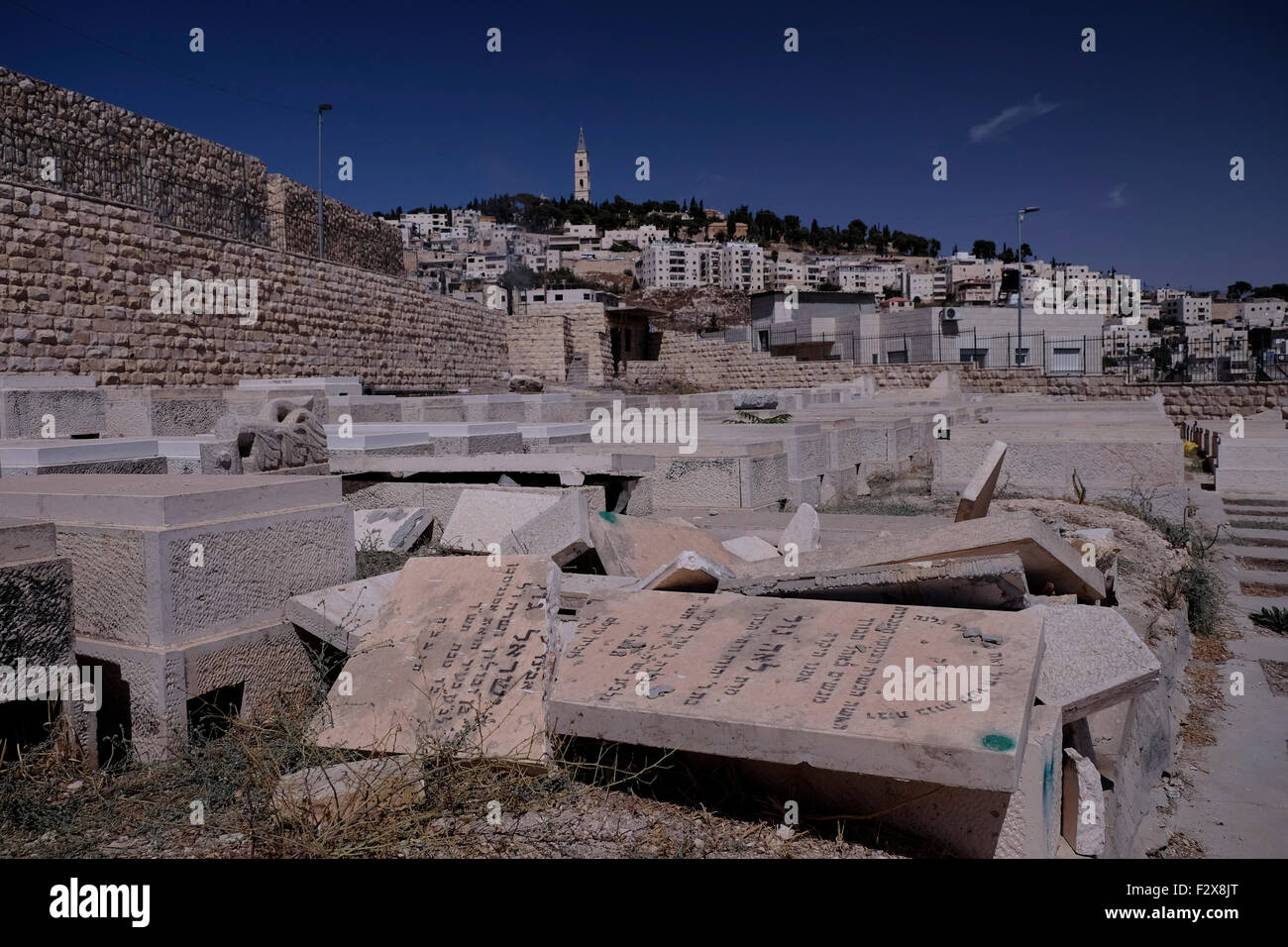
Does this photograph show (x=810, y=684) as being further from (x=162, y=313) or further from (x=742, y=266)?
(x=742, y=266)

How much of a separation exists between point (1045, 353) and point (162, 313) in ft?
91.1

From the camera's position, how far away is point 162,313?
14164 millimetres

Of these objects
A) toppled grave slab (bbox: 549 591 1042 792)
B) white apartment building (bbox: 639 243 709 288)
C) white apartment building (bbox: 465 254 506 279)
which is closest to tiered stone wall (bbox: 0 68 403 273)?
toppled grave slab (bbox: 549 591 1042 792)

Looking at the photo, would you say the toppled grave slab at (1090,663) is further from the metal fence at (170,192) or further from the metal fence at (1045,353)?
the metal fence at (1045,353)

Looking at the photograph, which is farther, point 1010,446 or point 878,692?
point 1010,446

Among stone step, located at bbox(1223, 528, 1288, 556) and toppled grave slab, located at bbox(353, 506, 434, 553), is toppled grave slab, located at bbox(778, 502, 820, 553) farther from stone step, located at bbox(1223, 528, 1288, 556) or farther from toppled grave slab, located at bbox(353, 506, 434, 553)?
stone step, located at bbox(1223, 528, 1288, 556)

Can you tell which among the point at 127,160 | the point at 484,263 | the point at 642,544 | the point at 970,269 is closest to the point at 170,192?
the point at 127,160

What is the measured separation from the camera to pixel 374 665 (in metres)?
3.41

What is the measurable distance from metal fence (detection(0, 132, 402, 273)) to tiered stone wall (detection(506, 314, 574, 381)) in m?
6.04

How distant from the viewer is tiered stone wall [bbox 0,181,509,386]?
11930mm

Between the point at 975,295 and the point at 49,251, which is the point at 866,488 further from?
the point at 975,295

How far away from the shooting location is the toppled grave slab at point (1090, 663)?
10.2 ft

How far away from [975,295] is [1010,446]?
9420 cm
